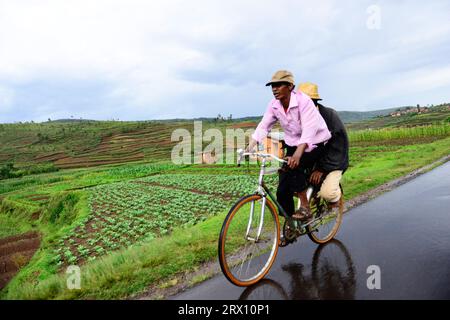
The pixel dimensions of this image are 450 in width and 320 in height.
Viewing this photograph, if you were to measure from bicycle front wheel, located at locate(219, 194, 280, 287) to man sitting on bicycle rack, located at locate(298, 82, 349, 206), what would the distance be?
3.36ft

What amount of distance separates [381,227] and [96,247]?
7.05 meters

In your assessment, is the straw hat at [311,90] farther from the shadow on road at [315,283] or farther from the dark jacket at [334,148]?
the shadow on road at [315,283]

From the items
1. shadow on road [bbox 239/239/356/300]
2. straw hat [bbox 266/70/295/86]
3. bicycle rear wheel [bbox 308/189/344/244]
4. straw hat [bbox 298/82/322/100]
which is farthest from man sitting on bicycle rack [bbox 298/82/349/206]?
shadow on road [bbox 239/239/356/300]

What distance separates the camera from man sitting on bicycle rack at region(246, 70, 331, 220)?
381 centimetres

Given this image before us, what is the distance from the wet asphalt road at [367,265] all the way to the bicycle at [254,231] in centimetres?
19

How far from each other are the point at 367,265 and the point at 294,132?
6.09 ft

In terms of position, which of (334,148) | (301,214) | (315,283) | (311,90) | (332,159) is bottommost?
(315,283)

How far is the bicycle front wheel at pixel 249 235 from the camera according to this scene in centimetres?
358

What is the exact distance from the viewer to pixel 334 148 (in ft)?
15.1

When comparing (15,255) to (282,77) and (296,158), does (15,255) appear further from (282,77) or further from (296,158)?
(282,77)

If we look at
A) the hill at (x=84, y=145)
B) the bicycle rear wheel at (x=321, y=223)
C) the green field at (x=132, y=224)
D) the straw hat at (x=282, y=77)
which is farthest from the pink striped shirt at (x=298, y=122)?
the hill at (x=84, y=145)

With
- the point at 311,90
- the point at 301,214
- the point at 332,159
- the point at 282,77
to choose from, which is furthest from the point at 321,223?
the point at 282,77

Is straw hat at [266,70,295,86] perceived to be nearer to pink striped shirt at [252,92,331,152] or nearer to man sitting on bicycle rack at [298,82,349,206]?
pink striped shirt at [252,92,331,152]

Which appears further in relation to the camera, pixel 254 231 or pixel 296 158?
pixel 254 231
